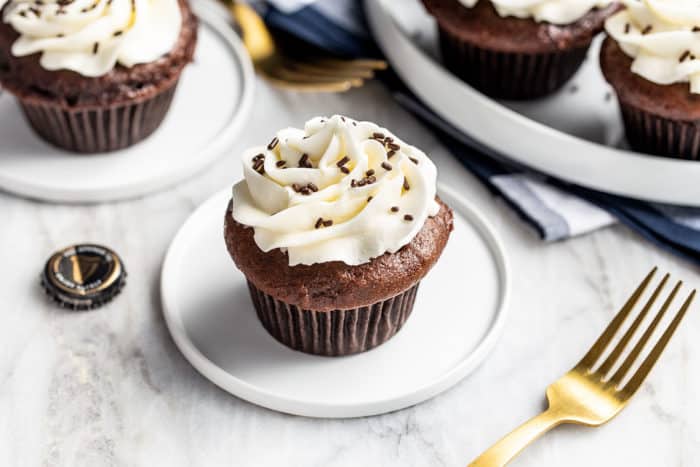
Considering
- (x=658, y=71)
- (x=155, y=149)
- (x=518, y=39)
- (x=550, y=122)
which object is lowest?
(x=155, y=149)

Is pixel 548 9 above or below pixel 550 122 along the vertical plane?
above

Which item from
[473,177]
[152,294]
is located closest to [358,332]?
[152,294]

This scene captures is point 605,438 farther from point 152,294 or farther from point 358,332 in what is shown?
point 152,294

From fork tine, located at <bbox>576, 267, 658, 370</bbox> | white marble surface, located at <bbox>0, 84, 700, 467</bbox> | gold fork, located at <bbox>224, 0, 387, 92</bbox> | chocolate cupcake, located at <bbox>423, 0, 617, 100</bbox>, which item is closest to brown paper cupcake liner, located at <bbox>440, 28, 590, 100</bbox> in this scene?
chocolate cupcake, located at <bbox>423, 0, 617, 100</bbox>

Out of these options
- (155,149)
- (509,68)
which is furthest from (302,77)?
(509,68)

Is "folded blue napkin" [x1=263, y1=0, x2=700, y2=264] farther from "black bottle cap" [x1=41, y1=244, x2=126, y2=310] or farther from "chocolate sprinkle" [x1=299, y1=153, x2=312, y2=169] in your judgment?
"black bottle cap" [x1=41, y1=244, x2=126, y2=310]

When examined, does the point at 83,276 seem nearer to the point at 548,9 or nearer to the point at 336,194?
the point at 336,194
